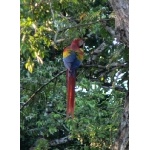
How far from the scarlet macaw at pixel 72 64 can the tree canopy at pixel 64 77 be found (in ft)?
0.06

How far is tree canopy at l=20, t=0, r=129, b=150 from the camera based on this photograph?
2.86 metres

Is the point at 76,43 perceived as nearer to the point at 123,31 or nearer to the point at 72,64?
the point at 72,64

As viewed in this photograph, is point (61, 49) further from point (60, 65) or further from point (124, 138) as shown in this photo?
point (124, 138)

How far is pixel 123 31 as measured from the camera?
275cm

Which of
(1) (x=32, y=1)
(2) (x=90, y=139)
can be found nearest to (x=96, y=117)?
(2) (x=90, y=139)

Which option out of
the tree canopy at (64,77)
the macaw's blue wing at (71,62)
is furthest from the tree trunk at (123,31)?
the macaw's blue wing at (71,62)

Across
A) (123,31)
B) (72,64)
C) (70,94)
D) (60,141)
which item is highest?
(123,31)

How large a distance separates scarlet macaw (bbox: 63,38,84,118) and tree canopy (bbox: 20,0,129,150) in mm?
17

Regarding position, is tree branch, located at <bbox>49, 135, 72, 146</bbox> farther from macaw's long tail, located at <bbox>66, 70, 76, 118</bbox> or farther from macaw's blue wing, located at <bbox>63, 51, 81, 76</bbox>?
macaw's blue wing, located at <bbox>63, 51, 81, 76</bbox>

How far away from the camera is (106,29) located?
2877 mm

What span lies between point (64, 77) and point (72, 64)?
0.17 feet

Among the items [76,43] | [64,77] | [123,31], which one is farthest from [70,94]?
[123,31]
